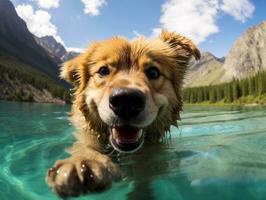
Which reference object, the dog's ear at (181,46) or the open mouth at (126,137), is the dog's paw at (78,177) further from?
the dog's ear at (181,46)

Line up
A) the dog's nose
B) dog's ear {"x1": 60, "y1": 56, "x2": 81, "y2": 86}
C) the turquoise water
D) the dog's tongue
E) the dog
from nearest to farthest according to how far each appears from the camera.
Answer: the dog < the turquoise water < the dog's nose < the dog's tongue < dog's ear {"x1": 60, "y1": 56, "x2": 81, "y2": 86}

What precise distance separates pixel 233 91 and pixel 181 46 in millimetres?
144548

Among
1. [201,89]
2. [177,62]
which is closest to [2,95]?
[201,89]

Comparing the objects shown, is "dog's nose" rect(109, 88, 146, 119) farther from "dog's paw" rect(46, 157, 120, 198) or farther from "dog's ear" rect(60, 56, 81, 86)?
"dog's ear" rect(60, 56, 81, 86)

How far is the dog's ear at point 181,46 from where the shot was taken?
7.66 metres

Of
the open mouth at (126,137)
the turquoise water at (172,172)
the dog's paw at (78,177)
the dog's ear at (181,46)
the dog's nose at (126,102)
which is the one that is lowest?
the turquoise water at (172,172)

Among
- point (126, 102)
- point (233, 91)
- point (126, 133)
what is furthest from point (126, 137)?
point (233, 91)

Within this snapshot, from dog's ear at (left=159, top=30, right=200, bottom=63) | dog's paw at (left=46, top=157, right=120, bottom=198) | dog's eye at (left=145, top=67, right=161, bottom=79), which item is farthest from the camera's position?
dog's ear at (left=159, top=30, right=200, bottom=63)

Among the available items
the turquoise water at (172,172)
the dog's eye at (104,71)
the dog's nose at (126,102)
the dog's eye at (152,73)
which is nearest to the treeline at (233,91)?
the turquoise water at (172,172)

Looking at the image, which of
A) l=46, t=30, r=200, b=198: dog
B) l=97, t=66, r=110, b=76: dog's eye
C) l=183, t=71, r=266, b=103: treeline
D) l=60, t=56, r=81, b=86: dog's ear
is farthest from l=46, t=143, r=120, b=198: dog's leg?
l=183, t=71, r=266, b=103: treeline

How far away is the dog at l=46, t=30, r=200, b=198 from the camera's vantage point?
4.18m

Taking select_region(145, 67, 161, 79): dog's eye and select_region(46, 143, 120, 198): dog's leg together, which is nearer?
select_region(46, 143, 120, 198): dog's leg

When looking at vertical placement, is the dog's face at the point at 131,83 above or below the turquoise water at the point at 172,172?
above

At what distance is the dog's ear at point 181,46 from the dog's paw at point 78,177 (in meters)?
4.04
